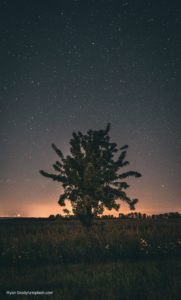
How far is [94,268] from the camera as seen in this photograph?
23.2 ft

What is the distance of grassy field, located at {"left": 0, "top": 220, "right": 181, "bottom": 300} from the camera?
5.29 m

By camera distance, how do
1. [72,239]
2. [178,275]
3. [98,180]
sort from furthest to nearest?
1. [98,180]
2. [72,239]
3. [178,275]

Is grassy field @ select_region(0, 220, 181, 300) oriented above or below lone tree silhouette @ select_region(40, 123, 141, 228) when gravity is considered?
below

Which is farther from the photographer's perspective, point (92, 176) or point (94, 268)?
point (92, 176)

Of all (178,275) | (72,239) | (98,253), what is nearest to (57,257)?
(98,253)

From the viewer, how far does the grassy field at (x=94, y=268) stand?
529cm

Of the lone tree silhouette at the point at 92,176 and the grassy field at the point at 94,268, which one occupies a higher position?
the lone tree silhouette at the point at 92,176

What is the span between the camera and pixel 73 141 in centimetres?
2208

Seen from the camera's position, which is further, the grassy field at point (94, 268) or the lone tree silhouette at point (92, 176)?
the lone tree silhouette at point (92, 176)

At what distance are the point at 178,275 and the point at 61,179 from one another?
1604 centimetres

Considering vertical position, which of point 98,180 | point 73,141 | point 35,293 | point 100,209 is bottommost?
point 35,293

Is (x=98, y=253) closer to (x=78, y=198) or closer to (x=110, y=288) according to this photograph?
(x=110, y=288)

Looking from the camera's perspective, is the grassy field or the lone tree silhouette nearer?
the grassy field

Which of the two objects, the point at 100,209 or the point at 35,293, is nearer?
the point at 35,293
